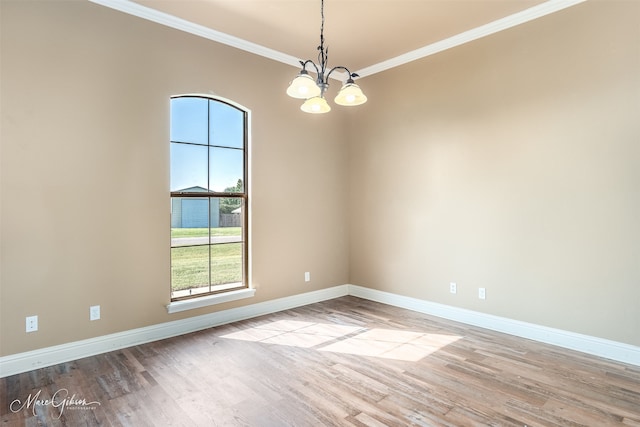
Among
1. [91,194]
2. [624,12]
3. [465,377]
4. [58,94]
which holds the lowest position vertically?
[465,377]

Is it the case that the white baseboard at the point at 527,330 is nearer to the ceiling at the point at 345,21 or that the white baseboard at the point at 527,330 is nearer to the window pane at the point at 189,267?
the window pane at the point at 189,267

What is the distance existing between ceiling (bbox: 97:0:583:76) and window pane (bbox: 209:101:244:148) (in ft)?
2.31

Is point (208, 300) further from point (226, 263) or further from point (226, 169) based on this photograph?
point (226, 169)

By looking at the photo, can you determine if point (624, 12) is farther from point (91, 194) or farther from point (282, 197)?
point (91, 194)

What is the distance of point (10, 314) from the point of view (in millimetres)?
2701

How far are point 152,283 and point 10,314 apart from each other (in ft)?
3.37

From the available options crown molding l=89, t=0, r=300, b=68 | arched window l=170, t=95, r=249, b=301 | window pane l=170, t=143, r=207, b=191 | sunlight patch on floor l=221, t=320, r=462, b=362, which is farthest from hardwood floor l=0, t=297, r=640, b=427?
crown molding l=89, t=0, r=300, b=68

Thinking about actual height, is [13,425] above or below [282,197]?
below

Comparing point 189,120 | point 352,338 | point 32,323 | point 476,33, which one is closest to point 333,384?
point 352,338

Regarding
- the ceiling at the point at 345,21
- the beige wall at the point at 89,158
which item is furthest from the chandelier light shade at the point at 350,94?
the beige wall at the point at 89,158

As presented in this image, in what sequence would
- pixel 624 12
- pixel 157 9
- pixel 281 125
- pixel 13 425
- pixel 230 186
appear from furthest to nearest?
pixel 281 125 < pixel 230 186 < pixel 157 9 < pixel 624 12 < pixel 13 425

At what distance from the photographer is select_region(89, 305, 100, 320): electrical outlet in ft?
10.0

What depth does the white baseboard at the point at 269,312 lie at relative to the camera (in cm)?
283

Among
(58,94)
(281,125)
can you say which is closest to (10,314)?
(58,94)
